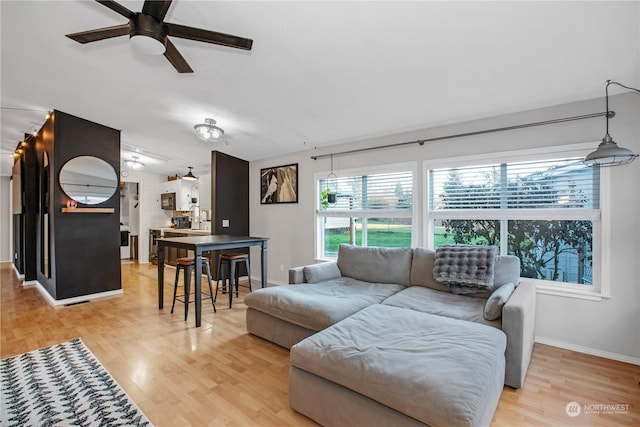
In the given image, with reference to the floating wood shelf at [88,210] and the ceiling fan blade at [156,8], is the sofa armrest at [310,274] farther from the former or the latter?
the floating wood shelf at [88,210]

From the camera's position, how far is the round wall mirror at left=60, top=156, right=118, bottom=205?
3.95m

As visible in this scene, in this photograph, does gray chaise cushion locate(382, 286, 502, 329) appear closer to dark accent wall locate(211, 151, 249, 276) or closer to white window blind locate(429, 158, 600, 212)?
white window blind locate(429, 158, 600, 212)

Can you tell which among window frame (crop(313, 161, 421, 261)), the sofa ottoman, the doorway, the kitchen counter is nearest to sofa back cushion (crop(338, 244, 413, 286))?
window frame (crop(313, 161, 421, 261))

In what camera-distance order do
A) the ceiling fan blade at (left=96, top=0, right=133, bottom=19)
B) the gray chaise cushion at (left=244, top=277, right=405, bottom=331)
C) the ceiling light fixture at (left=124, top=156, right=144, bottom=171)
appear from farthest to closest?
the ceiling light fixture at (left=124, top=156, right=144, bottom=171) < the gray chaise cushion at (left=244, top=277, right=405, bottom=331) < the ceiling fan blade at (left=96, top=0, right=133, bottom=19)

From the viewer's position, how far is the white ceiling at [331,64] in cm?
183

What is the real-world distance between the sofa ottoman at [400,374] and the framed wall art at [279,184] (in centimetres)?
309

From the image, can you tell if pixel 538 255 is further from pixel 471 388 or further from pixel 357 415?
pixel 357 415

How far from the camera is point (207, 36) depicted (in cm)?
178

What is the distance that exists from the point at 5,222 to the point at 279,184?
25.9ft

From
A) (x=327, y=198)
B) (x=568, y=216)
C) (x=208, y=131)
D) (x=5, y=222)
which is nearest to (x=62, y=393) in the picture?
(x=208, y=131)

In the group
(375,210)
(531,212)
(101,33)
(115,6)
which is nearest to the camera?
(115,6)

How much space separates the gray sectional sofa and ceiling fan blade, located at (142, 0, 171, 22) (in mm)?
2133

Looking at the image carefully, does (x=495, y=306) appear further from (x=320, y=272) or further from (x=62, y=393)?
(x=62, y=393)

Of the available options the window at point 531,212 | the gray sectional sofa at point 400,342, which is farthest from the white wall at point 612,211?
the gray sectional sofa at point 400,342
